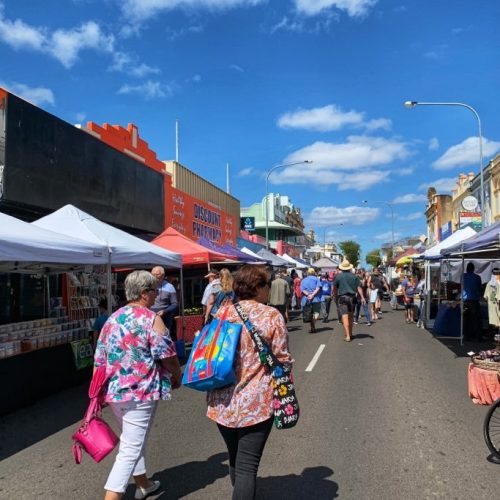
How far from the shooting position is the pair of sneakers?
12.9ft

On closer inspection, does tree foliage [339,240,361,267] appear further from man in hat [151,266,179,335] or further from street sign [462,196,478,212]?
man in hat [151,266,179,335]

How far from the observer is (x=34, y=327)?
7637 millimetres

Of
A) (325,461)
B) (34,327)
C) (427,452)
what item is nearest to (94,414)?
(325,461)

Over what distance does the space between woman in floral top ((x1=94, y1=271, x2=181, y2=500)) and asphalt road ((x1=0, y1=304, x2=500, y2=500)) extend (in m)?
0.73

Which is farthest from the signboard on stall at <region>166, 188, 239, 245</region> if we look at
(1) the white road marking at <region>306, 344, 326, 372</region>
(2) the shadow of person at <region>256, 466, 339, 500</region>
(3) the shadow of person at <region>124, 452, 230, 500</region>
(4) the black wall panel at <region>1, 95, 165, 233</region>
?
(2) the shadow of person at <region>256, 466, 339, 500</region>

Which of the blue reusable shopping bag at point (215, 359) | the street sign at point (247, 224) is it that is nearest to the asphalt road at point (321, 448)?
the blue reusable shopping bag at point (215, 359)

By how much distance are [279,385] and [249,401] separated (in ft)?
0.66

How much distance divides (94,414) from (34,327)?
4531mm

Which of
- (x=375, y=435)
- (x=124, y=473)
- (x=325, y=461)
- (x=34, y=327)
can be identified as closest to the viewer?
(x=124, y=473)

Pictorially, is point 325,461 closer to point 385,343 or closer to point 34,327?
point 34,327

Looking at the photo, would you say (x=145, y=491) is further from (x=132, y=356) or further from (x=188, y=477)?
(x=132, y=356)

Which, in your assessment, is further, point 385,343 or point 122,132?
point 122,132

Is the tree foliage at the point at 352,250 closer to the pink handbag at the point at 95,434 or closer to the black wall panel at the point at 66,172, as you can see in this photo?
the black wall panel at the point at 66,172

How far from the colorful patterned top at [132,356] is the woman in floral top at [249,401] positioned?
0.58m
